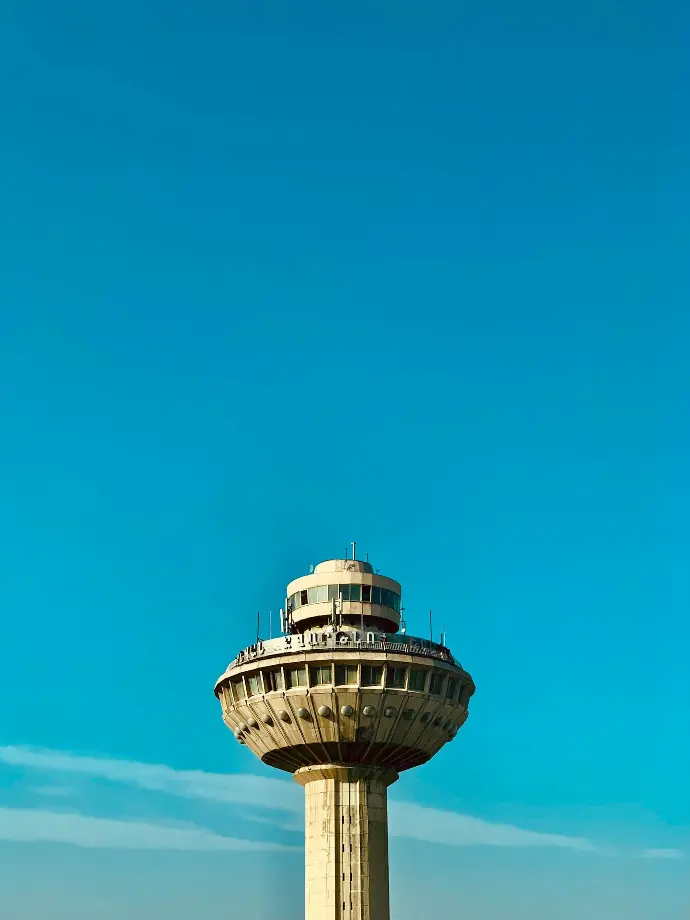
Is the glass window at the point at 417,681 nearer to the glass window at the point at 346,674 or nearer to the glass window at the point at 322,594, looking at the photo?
the glass window at the point at 346,674

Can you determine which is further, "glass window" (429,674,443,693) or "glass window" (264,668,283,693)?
"glass window" (429,674,443,693)

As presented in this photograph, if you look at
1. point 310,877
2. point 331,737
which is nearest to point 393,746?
point 331,737

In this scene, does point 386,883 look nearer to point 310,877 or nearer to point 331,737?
point 310,877

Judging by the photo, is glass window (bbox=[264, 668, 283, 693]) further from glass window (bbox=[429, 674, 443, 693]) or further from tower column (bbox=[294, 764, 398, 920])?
glass window (bbox=[429, 674, 443, 693])

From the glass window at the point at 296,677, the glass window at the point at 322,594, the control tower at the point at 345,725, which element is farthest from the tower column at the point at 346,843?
the glass window at the point at 322,594

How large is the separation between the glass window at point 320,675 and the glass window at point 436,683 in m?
6.76

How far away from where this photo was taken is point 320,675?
71312 millimetres

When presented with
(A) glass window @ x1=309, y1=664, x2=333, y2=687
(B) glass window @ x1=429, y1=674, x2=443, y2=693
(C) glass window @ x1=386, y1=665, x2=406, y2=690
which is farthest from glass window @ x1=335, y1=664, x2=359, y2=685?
(B) glass window @ x1=429, y1=674, x2=443, y2=693

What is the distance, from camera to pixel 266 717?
239ft

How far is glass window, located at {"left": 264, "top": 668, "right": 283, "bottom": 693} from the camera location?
7200 centimetres

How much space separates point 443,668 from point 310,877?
1538 cm

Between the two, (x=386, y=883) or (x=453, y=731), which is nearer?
(x=386, y=883)

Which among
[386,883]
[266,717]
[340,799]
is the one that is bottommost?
[386,883]

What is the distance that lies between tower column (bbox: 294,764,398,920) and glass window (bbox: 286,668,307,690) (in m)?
5.93
